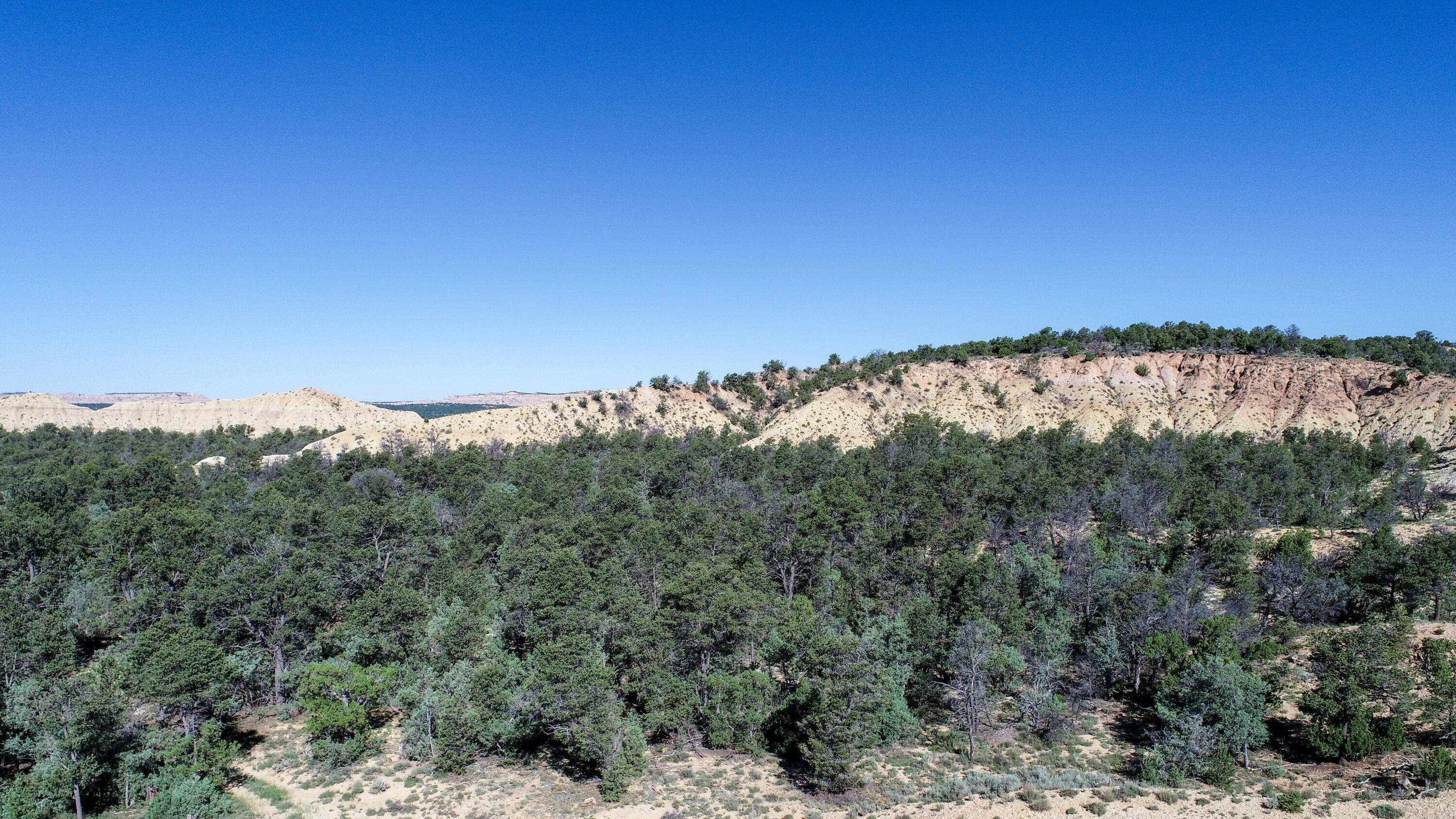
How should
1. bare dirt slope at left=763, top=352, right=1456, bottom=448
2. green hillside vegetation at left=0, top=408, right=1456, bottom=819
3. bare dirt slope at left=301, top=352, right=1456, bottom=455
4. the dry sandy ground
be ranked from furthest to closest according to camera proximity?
bare dirt slope at left=301, top=352, right=1456, bottom=455, bare dirt slope at left=763, top=352, right=1456, bottom=448, green hillside vegetation at left=0, top=408, right=1456, bottom=819, the dry sandy ground

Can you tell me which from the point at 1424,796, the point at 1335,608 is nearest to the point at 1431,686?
the point at 1424,796

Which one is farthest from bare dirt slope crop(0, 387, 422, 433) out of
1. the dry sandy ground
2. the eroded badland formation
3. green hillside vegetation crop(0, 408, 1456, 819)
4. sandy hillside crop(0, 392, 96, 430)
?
the dry sandy ground

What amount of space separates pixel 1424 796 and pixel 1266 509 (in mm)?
36304

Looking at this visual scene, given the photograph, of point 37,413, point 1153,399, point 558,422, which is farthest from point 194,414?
point 1153,399

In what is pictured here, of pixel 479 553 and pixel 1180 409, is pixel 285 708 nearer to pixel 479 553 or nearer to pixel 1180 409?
pixel 479 553

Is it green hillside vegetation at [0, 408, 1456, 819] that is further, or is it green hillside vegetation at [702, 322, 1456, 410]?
green hillside vegetation at [702, 322, 1456, 410]

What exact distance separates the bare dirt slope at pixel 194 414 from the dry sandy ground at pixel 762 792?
15092 centimetres

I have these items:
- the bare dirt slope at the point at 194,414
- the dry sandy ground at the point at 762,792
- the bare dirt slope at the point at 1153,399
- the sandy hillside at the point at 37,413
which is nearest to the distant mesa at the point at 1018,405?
the bare dirt slope at the point at 1153,399

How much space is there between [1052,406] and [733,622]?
79.7m

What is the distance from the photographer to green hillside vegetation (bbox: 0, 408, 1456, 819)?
2662 centimetres

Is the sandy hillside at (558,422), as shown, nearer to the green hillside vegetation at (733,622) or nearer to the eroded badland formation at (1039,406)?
the eroded badland formation at (1039,406)

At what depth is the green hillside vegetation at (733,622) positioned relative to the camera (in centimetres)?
2662

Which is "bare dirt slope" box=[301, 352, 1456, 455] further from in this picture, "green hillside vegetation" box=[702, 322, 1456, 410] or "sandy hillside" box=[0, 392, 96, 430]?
"sandy hillside" box=[0, 392, 96, 430]

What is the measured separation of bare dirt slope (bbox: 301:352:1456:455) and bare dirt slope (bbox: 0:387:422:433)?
243 feet
